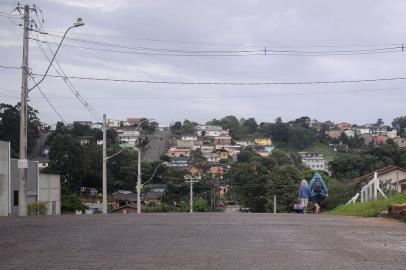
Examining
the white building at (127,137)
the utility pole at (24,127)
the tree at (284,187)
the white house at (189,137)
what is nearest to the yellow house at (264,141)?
the white building at (127,137)

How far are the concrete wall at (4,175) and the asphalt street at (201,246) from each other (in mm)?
29713

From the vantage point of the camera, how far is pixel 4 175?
4481cm

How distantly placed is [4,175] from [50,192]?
421 inches

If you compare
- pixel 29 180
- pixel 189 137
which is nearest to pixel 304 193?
pixel 29 180

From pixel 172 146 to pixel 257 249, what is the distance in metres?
96.0

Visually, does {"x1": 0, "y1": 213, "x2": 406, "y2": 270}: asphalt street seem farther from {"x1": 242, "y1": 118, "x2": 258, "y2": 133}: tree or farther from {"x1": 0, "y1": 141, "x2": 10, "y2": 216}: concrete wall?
{"x1": 242, "y1": 118, "x2": 258, "y2": 133}: tree

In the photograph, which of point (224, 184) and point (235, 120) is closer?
point (224, 184)

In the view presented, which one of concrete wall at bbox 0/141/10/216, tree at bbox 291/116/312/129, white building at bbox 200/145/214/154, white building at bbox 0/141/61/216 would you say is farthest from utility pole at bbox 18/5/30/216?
white building at bbox 200/145/214/154

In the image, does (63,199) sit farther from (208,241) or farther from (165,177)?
(208,241)

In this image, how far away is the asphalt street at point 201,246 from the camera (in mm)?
9508

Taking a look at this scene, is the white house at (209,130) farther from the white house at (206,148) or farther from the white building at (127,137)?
the white building at (127,137)

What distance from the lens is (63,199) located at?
61719 millimetres

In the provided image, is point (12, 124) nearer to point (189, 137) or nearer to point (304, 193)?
point (304, 193)

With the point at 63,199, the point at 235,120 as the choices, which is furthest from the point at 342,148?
the point at 235,120
